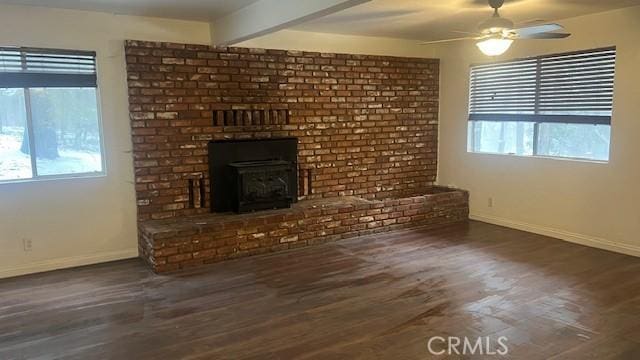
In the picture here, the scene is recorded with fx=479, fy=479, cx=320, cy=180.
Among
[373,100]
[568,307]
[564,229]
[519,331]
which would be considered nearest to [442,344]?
[519,331]

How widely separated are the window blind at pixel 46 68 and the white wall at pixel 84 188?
72 millimetres

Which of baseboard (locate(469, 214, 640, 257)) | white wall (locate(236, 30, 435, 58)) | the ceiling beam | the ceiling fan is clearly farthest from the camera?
white wall (locate(236, 30, 435, 58))

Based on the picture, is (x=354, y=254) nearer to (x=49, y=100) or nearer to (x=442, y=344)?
(x=442, y=344)

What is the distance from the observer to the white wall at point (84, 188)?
4176 millimetres

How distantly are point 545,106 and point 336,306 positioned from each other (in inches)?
137

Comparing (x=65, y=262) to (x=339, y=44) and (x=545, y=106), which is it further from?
(x=545, y=106)

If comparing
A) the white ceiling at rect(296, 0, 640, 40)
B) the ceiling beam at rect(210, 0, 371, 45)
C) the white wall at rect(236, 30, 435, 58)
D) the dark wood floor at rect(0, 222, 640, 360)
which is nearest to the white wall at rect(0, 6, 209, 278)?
the dark wood floor at rect(0, 222, 640, 360)

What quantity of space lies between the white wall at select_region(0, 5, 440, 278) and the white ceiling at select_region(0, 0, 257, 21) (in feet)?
0.48

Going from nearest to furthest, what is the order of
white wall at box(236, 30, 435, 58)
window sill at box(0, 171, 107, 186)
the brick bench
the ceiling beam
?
the ceiling beam
window sill at box(0, 171, 107, 186)
the brick bench
white wall at box(236, 30, 435, 58)

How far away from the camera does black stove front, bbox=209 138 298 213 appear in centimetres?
491

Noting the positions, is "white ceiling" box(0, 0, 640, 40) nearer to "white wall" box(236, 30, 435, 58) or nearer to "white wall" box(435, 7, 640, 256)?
"white wall" box(236, 30, 435, 58)

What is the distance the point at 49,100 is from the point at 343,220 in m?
3.10

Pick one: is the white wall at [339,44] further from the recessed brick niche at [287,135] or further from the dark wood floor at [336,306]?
the dark wood floor at [336,306]

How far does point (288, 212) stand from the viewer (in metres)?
4.99
